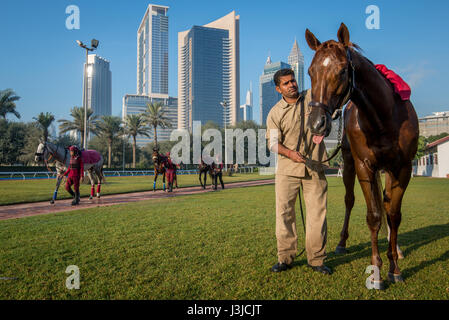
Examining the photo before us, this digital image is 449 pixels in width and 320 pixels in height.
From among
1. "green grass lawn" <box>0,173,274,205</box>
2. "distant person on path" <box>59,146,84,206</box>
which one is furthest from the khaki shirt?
"green grass lawn" <box>0,173,274,205</box>

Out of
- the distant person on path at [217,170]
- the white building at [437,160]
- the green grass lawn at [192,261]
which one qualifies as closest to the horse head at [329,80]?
the green grass lawn at [192,261]

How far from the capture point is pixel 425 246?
4.48 metres

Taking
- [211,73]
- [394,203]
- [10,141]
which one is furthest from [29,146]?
[211,73]

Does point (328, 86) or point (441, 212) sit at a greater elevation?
point (328, 86)

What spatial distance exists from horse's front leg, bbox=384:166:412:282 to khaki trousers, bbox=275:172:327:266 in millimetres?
736

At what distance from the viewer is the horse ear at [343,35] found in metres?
2.72

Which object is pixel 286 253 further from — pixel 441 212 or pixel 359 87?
pixel 441 212

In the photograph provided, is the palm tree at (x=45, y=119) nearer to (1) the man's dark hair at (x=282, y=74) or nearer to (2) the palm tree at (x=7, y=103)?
(2) the palm tree at (x=7, y=103)

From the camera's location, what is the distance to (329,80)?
2.60 meters

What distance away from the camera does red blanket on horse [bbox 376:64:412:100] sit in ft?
10.9

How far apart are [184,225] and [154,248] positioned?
1911mm

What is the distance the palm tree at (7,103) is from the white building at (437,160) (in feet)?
179

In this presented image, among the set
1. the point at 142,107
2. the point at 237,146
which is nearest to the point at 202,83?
the point at 142,107

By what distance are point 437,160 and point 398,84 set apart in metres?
39.9
